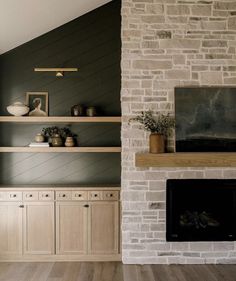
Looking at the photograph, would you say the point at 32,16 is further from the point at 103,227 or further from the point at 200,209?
the point at 200,209

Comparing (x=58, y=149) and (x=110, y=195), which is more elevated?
(x=58, y=149)

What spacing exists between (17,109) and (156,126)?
1792 mm

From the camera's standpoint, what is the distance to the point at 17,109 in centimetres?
440

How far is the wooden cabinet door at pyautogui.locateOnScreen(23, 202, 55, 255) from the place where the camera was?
13.9 ft

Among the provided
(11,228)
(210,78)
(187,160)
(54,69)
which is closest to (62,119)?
(54,69)

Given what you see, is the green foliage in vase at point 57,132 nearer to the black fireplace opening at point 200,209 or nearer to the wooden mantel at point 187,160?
the wooden mantel at point 187,160

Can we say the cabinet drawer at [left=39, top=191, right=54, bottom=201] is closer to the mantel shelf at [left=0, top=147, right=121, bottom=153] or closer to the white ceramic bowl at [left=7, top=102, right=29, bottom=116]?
the mantel shelf at [left=0, top=147, right=121, bottom=153]

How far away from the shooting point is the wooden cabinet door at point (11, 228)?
424cm

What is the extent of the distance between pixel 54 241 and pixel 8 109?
5.83 ft

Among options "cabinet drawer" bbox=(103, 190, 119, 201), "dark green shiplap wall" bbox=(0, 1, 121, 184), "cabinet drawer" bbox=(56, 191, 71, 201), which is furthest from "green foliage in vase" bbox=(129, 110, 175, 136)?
"cabinet drawer" bbox=(56, 191, 71, 201)

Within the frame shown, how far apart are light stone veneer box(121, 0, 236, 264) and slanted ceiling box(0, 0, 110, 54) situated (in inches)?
25.8

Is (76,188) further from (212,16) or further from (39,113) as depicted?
(212,16)

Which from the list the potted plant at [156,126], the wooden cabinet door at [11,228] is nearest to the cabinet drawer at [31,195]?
the wooden cabinet door at [11,228]

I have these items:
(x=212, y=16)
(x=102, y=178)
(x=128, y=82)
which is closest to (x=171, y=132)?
(x=128, y=82)
